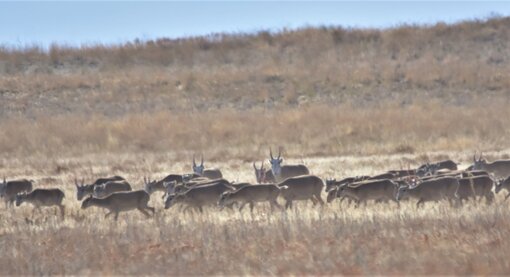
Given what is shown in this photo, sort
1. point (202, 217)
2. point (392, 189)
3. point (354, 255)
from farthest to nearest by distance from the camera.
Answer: point (392, 189), point (202, 217), point (354, 255)

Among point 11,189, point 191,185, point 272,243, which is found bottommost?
point 272,243

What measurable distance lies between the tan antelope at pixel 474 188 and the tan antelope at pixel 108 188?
822cm

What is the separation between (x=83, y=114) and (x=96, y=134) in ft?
24.1

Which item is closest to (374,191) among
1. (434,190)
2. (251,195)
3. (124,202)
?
(434,190)

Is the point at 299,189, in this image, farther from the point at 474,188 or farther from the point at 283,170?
the point at 283,170

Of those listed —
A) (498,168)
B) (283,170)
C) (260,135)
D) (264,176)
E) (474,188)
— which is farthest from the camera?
(260,135)

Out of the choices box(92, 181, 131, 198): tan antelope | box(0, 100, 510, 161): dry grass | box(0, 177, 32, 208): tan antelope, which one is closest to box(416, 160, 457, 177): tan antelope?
box(92, 181, 131, 198): tan antelope

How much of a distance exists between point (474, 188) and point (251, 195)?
4529mm

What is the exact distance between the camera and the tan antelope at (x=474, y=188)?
63.0ft

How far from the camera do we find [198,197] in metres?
20.1

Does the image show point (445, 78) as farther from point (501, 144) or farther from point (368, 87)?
point (501, 144)

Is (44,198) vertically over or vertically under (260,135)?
under

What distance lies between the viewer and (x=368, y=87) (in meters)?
48.7

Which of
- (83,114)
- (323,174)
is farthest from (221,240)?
(83,114)
